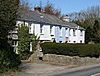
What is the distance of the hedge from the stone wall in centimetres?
114

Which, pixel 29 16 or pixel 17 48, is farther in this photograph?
pixel 29 16

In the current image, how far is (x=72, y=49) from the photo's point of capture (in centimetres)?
3412

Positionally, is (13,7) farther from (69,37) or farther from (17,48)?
(69,37)

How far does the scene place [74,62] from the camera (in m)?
31.8

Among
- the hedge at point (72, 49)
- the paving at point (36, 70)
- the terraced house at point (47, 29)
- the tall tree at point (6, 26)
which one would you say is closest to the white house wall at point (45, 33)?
the terraced house at point (47, 29)

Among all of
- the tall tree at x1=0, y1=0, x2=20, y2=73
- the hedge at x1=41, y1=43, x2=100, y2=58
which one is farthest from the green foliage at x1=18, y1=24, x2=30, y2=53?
the tall tree at x1=0, y1=0, x2=20, y2=73

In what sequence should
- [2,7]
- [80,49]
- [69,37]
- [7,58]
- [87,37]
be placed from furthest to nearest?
1. [87,37]
2. [69,37]
3. [80,49]
4. [7,58]
5. [2,7]

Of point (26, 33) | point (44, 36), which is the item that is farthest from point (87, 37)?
point (26, 33)

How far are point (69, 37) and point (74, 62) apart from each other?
24453 mm

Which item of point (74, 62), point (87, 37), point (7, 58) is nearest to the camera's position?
point (7, 58)

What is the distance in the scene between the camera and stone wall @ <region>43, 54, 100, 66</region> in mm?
31859

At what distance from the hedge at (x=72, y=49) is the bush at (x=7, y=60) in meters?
12.9

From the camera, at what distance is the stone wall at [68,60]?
105 feet

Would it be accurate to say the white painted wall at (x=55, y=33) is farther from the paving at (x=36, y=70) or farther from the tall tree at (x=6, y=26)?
the tall tree at (x=6, y=26)
